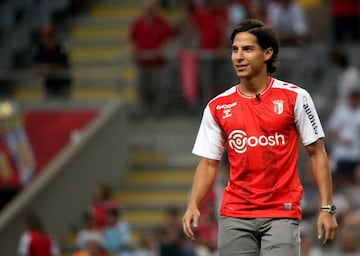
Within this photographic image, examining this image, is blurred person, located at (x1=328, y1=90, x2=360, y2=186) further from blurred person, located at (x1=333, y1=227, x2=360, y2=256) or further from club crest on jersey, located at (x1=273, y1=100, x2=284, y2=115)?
club crest on jersey, located at (x1=273, y1=100, x2=284, y2=115)

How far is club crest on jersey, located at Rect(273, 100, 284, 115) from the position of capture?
31.8 ft

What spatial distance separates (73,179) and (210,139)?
10.6m

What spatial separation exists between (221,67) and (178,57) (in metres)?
0.77

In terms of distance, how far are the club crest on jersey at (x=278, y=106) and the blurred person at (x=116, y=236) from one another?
837 centimetres

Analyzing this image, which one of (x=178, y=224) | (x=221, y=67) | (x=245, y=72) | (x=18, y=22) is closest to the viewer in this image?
(x=245, y=72)

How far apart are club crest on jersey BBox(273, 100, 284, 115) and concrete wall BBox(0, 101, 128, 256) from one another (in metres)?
9.30

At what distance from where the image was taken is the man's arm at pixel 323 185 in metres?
9.48

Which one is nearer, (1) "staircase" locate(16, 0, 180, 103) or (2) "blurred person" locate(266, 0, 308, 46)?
(2) "blurred person" locate(266, 0, 308, 46)

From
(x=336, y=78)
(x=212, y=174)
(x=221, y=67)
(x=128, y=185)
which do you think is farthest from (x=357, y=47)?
(x=212, y=174)

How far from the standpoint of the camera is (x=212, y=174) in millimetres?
10039

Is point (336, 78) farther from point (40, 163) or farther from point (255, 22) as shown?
point (255, 22)

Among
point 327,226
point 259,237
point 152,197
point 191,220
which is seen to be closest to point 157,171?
point 152,197

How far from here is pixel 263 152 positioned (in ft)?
31.8

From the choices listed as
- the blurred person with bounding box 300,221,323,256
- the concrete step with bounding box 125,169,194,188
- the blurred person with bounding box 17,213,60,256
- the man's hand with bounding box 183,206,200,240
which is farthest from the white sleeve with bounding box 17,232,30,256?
the man's hand with bounding box 183,206,200,240
